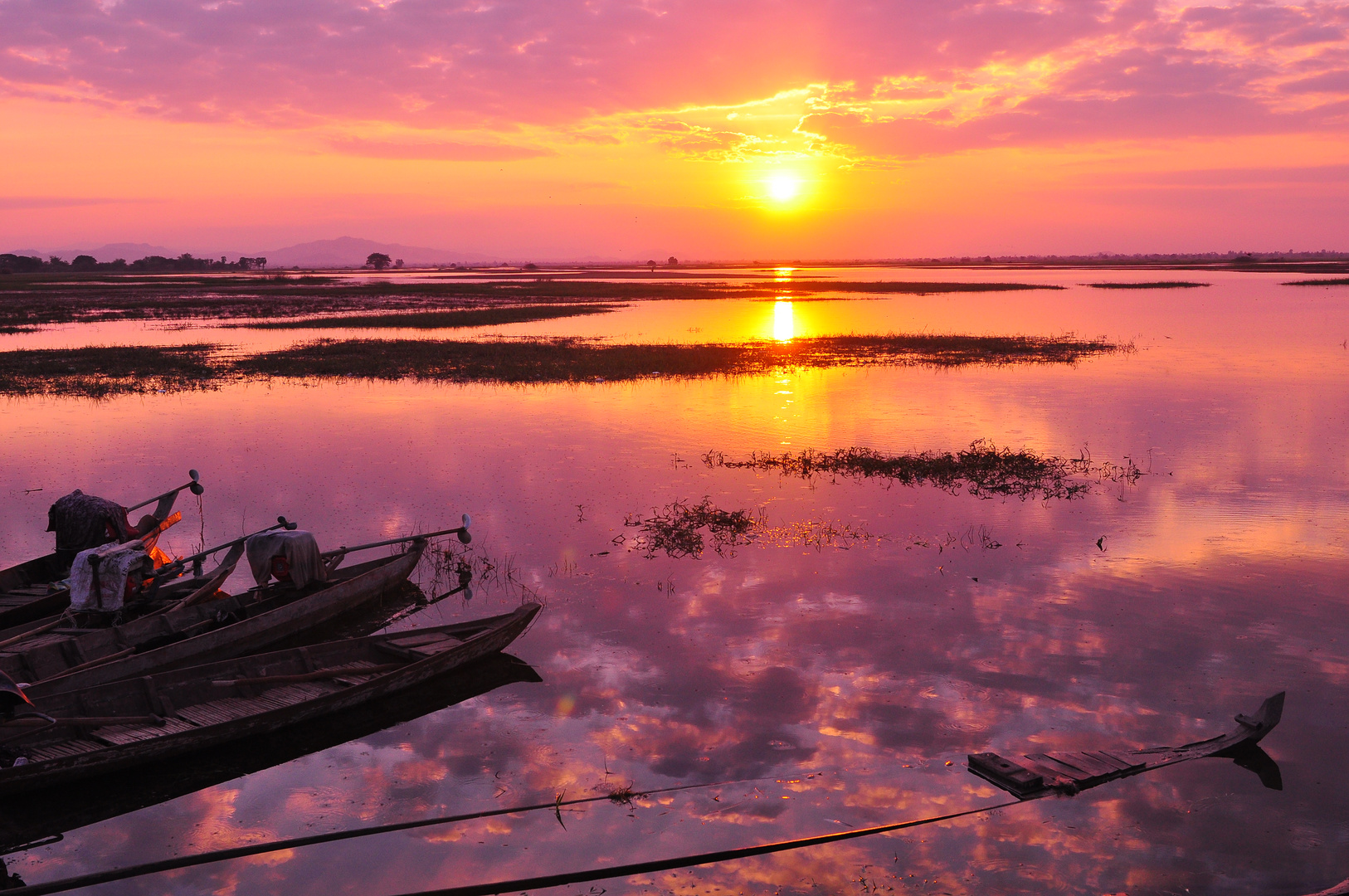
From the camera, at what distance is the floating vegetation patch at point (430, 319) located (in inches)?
2060

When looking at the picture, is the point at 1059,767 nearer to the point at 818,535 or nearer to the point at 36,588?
the point at 818,535

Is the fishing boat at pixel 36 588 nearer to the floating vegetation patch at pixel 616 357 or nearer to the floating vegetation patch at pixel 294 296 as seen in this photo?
the floating vegetation patch at pixel 616 357

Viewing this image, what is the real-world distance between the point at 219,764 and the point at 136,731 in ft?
2.80

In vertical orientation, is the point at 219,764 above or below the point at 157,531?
below

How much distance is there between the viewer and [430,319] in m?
55.3

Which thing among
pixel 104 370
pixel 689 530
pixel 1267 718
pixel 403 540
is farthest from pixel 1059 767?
pixel 104 370

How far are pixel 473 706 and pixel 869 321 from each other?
166ft

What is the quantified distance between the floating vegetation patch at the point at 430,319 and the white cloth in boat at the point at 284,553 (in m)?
40.0

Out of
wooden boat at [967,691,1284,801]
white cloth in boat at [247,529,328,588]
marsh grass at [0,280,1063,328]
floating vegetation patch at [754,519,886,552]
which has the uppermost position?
marsh grass at [0,280,1063,328]

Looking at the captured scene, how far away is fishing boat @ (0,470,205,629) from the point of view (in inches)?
476

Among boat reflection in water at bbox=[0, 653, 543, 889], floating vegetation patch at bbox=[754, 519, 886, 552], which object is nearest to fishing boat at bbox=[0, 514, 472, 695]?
boat reflection in water at bbox=[0, 653, 543, 889]

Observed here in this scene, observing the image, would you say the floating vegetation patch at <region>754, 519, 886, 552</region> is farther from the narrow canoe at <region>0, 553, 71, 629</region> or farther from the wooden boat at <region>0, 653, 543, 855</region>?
the narrow canoe at <region>0, 553, 71, 629</region>

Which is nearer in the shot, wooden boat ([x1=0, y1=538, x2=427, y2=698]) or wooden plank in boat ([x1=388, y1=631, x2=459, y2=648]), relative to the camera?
wooden boat ([x1=0, y1=538, x2=427, y2=698])

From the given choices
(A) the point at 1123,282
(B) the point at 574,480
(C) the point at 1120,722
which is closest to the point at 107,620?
(B) the point at 574,480
